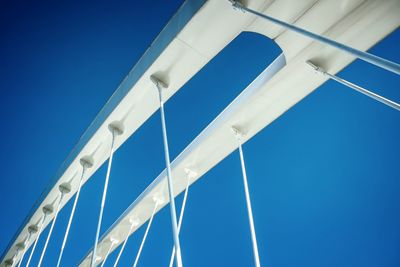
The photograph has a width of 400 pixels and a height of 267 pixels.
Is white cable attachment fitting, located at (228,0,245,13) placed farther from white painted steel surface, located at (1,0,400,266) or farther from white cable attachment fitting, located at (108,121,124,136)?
white cable attachment fitting, located at (108,121,124,136)

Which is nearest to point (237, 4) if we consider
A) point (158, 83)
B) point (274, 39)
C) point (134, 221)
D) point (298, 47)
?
point (274, 39)

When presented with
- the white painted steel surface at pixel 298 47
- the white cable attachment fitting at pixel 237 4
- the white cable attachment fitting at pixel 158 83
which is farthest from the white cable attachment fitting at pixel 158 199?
the white cable attachment fitting at pixel 237 4

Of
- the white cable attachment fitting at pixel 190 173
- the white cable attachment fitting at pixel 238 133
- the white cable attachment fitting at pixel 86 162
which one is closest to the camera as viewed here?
the white cable attachment fitting at pixel 238 133

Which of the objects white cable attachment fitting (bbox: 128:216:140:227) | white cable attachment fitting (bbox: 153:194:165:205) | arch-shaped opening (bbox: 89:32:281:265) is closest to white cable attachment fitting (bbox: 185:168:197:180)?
white cable attachment fitting (bbox: 153:194:165:205)

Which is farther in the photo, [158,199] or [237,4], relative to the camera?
[158,199]

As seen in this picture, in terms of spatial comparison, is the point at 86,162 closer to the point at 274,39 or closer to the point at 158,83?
the point at 158,83

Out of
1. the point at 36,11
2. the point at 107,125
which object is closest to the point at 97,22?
the point at 36,11

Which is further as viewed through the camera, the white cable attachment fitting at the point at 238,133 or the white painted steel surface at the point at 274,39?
the white cable attachment fitting at the point at 238,133

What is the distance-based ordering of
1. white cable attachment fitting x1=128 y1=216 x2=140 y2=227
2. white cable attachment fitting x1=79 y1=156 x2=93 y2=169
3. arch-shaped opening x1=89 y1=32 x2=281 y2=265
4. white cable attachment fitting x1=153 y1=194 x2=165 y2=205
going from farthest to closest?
white cable attachment fitting x1=128 y1=216 x2=140 y2=227 → arch-shaped opening x1=89 y1=32 x2=281 y2=265 → white cable attachment fitting x1=153 y1=194 x2=165 y2=205 → white cable attachment fitting x1=79 y1=156 x2=93 y2=169

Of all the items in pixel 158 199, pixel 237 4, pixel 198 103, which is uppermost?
pixel 198 103

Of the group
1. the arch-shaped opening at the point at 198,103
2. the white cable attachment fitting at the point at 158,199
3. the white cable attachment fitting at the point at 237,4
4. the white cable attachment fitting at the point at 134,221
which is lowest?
the white cable attachment fitting at the point at 237,4

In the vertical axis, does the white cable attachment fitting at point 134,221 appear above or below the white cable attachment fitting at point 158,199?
above

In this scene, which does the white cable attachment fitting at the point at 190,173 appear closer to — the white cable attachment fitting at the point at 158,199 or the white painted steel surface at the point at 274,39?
the white painted steel surface at the point at 274,39

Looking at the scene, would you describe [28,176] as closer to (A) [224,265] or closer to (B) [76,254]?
(B) [76,254]
